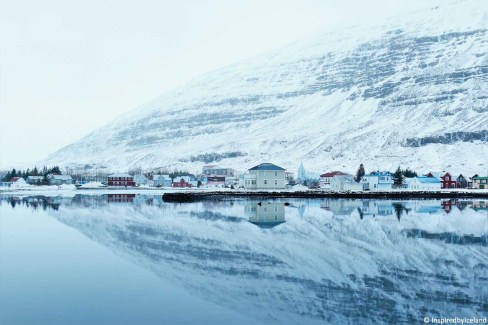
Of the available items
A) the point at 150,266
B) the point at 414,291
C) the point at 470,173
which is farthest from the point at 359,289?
the point at 470,173

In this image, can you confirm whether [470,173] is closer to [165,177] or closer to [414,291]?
[165,177]

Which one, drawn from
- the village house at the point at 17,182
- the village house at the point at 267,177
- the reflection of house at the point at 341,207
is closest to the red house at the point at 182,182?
the village house at the point at 17,182

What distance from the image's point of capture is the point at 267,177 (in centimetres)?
10581

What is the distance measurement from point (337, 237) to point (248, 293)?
47.1 feet

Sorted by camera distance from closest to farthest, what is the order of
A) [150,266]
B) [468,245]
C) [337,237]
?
[150,266] < [468,245] < [337,237]

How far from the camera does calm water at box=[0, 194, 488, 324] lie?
15.4 m

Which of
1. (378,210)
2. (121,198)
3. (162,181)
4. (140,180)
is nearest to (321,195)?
(121,198)

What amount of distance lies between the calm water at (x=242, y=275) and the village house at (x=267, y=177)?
226 feet

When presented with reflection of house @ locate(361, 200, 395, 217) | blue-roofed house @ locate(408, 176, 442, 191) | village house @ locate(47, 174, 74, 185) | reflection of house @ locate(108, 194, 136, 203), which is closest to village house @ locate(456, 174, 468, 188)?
blue-roofed house @ locate(408, 176, 442, 191)

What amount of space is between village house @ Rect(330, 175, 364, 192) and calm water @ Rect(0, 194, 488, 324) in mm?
76132

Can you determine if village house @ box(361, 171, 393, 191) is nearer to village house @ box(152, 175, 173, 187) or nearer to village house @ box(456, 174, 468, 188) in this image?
village house @ box(456, 174, 468, 188)

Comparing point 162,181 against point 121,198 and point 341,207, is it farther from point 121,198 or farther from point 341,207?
point 341,207

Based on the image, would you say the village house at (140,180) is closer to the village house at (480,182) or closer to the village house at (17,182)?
the village house at (17,182)

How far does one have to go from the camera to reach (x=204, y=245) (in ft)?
91.9
